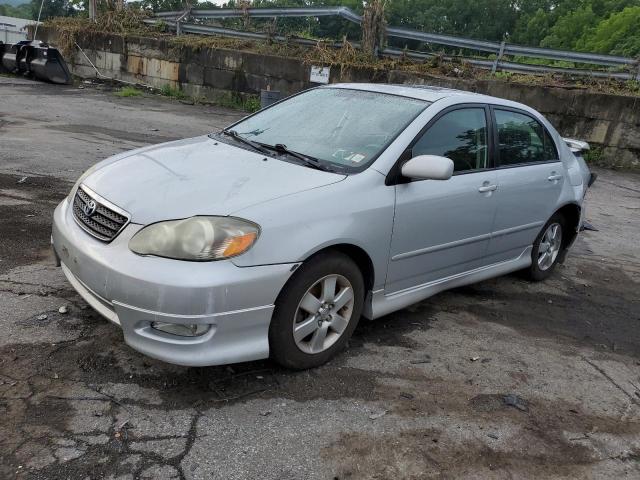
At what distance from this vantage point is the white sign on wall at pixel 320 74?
48.7ft

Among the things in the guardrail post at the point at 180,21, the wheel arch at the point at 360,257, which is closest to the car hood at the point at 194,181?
the wheel arch at the point at 360,257

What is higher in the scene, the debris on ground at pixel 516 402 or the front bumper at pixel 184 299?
the front bumper at pixel 184 299

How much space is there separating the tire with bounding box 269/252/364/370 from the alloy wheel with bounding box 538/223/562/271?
248 centimetres

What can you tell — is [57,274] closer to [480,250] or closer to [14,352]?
[14,352]

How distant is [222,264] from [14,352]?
136 centimetres

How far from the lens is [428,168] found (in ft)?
11.0

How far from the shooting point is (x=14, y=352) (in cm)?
309

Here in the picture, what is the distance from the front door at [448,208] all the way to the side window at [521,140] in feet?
0.73

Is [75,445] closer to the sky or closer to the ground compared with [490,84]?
closer to the ground

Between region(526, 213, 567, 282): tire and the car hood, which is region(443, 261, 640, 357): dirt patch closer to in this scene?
region(526, 213, 567, 282): tire

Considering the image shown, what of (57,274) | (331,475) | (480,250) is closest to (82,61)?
(57,274)

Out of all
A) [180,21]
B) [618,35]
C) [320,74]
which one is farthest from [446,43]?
[618,35]

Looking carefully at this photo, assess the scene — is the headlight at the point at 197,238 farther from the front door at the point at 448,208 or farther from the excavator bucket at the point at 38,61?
the excavator bucket at the point at 38,61

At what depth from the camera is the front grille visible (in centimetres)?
292
